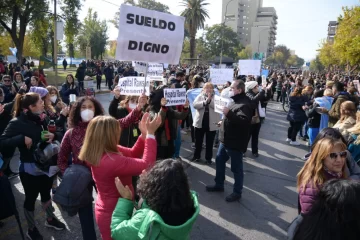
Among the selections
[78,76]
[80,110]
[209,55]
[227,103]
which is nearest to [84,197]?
[80,110]

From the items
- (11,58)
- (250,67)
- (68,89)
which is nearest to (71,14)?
(11,58)

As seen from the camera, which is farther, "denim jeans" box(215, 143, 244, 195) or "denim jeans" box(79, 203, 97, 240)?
"denim jeans" box(215, 143, 244, 195)

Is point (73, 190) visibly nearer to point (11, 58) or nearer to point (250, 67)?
point (250, 67)

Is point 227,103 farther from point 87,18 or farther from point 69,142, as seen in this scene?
point 87,18

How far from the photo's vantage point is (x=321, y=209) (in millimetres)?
1562

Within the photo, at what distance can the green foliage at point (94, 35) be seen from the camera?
48.8 meters

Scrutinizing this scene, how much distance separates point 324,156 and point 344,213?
3.25 feet

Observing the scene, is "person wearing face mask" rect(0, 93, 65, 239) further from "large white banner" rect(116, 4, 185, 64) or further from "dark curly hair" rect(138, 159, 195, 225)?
"dark curly hair" rect(138, 159, 195, 225)

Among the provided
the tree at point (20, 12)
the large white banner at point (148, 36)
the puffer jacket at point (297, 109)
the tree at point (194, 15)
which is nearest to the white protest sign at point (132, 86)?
the large white banner at point (148, 36)

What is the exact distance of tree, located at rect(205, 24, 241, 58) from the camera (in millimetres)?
88000

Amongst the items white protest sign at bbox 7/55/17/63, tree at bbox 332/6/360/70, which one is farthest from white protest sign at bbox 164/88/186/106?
white protest sign at bbox 7/55/17/63

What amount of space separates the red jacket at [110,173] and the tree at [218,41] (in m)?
88.0

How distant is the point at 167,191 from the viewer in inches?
73.7

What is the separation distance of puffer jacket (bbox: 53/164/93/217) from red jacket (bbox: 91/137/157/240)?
0.78 feet
